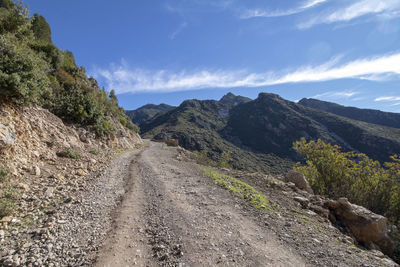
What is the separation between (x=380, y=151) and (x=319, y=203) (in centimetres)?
15102

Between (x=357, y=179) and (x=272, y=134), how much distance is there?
164 metres

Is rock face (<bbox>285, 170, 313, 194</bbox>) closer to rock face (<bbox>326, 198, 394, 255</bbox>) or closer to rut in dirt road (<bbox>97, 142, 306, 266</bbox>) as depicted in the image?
rock face (<bbox>326, 198, 394, 255</bbox>)

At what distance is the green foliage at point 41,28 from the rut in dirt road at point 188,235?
110ft

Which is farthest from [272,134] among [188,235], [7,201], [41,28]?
[7,201]

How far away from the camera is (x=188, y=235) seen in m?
4.88

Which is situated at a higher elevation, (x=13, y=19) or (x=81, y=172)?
(x=13, y=19)

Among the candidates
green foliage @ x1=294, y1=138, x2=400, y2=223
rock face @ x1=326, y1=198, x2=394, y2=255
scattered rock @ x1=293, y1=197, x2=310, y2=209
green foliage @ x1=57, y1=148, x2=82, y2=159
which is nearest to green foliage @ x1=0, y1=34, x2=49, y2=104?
green foliage @ x1=57, y1=148, x2=82, y2=159

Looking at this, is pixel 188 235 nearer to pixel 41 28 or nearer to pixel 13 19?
pixel 13 19

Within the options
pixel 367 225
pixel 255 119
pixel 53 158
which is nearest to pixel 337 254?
pixel 367 225

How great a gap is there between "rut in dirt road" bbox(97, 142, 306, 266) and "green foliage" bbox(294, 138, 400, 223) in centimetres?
1211

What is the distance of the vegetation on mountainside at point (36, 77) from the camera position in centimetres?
852

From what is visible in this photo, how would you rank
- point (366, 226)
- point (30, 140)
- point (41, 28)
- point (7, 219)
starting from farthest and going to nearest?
point (41, 28)
point (30, 140)
point (366, 226)
point (7, 219)

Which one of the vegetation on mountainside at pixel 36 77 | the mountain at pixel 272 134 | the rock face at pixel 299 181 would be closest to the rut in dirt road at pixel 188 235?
the rock face at pixel 299 181

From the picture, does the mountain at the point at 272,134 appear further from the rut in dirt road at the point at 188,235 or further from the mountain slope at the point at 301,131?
the rut in dirt road at the point at 188,235
